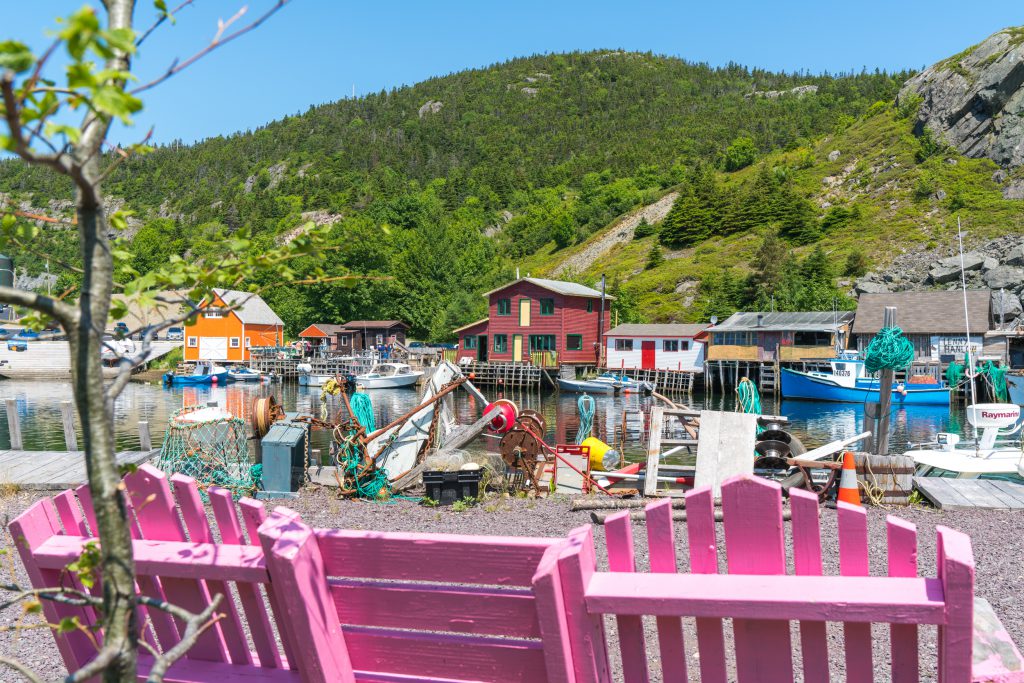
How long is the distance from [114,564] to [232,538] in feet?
2.95

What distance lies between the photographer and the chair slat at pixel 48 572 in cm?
318

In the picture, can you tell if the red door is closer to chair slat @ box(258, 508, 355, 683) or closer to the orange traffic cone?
the orange traffic cone

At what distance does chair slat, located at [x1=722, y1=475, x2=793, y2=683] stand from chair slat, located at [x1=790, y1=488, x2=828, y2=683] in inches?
3.1

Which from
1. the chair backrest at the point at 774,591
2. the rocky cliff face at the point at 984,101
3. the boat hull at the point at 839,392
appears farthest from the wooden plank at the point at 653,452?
the rocky cliff face at the point at 984,101

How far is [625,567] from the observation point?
2.74 m

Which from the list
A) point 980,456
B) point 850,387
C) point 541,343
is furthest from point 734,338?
point 980,456

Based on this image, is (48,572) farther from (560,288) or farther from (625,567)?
(560,288)

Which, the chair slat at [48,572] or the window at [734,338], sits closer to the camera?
the chair slat at [48,572]

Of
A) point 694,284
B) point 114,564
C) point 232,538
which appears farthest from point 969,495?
point 694,284

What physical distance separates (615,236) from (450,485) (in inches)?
3728

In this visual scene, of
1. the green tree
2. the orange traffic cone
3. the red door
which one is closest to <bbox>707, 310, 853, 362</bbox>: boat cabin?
the red door

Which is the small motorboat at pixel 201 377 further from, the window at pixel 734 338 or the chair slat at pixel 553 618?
the chair slat at pixel 553 618

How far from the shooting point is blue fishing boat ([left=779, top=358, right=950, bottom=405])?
42.7m

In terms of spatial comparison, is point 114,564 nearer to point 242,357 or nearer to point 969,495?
point 969,495
